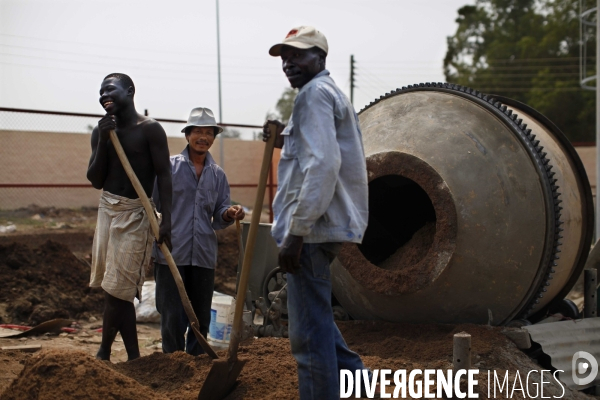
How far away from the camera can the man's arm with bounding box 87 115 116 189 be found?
4.02 m

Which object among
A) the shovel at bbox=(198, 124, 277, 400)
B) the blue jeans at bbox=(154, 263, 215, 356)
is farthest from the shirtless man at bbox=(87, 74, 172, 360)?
the shovel at bbox=(198, 124, 277, 400)

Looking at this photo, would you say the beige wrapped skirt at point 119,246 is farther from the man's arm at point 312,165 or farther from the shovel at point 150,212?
the man's arm at point 312,165

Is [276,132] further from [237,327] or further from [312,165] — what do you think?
[237,327]

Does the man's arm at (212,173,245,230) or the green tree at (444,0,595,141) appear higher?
the green tree at (444,0,595,141)

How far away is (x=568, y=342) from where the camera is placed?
184 inches

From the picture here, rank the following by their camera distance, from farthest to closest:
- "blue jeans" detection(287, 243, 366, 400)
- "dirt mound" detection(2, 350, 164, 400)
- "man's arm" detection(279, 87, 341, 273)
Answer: "dirt mound" detection(2, 350, 164, 400)
"blue jeans" detection(287, 243, 366, 400)
"man's arm" detection(279, 87, 341, 273)

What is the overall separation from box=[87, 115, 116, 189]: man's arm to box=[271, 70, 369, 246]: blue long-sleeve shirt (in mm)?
1449

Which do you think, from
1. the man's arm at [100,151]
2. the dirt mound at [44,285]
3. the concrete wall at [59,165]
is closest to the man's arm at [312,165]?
the man's arm at [100,151]

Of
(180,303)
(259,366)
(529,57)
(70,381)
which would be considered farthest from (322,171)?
(529,57)

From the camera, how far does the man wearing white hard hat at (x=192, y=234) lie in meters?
4.45

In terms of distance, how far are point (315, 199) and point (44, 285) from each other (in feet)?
19.3

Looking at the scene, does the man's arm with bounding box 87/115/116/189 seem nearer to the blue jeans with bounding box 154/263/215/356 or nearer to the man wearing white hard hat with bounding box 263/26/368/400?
the blue jeans with bounding box 154/263/215/356

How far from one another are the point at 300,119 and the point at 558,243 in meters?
2.54

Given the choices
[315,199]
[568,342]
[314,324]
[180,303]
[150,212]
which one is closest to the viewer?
[315,199]
